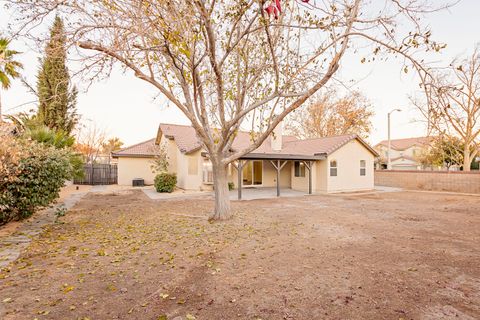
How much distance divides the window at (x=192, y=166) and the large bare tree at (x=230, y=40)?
28.8 ft

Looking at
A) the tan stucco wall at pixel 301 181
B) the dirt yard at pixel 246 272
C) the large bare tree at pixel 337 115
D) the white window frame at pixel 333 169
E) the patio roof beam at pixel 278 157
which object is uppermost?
the large bare tree at pixel 337 115

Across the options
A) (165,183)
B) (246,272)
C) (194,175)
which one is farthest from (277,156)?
(246,272)

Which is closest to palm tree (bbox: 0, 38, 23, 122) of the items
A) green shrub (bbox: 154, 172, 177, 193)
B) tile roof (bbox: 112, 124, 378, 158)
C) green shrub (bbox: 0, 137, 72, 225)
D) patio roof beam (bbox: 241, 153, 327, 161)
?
green shrub (bbox: 0, 137, 72, 225)

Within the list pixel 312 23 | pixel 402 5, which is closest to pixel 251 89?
pixel 312 23

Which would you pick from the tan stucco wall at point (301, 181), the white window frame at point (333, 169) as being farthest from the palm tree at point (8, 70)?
the white window frame at point (333, 169)

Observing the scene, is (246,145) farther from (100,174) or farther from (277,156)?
(100,174)

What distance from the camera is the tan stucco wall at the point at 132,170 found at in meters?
20.7

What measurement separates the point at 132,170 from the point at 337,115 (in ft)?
72.5

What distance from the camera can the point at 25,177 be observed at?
661 centimetres

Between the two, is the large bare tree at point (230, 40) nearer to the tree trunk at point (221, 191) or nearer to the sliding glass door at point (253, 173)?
the tree trunk at point (221, 191)

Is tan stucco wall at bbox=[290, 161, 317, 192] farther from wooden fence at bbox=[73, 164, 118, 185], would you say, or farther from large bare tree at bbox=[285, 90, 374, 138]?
wooden fence at bbox=[73, 164, 118, 185]

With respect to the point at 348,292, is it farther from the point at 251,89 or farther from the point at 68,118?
the point at 68,118

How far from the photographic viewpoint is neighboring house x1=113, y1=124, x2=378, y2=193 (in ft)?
52.9

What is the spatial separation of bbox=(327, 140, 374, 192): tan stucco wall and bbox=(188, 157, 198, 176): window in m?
8.71
